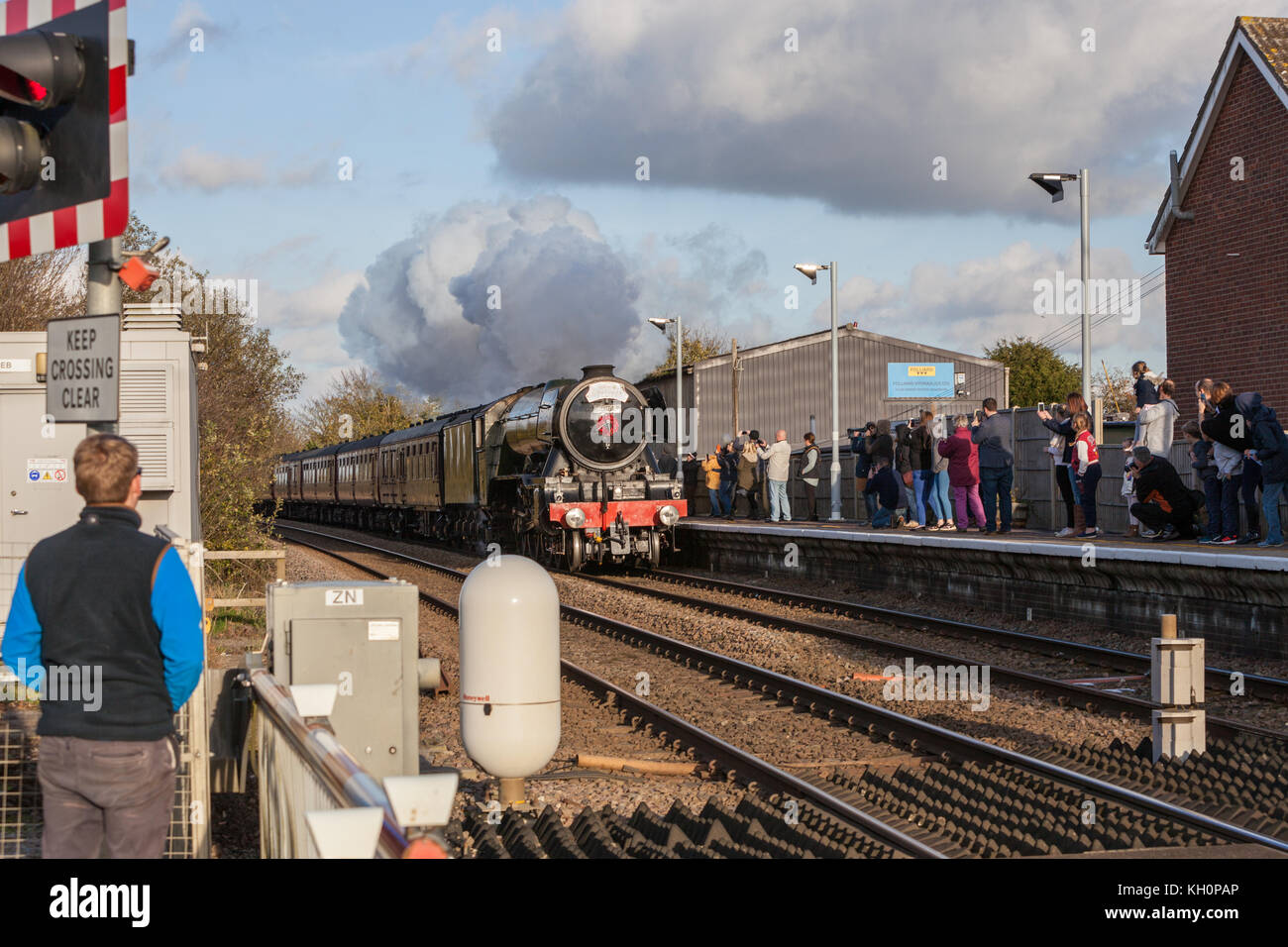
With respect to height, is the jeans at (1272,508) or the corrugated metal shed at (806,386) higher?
the corrugated metal shed at (806,386)

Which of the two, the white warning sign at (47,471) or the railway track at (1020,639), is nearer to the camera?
the railway track at (1020,639)

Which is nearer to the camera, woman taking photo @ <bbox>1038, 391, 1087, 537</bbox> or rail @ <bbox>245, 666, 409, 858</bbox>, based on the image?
rail @ <bbox>245, 666, 409, 858</bbox>

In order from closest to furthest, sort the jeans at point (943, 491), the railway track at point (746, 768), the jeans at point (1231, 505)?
the railway track at point (746, 768) < the jeans at point (1231, 505) < the jeans at point (943, 491)

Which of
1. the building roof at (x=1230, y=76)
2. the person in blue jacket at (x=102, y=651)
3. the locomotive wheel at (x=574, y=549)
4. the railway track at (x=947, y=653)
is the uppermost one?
the building roof at (x=1230, y=76)

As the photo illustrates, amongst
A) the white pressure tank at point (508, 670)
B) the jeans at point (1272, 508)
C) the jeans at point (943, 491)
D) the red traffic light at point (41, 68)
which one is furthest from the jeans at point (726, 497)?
the red traffic light at point (41, 68)

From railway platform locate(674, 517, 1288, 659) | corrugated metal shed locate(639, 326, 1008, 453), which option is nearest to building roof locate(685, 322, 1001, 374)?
corrugated metal shed locate(639, 326, 1008, 453)

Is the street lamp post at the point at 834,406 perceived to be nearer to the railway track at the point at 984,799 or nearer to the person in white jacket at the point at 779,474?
the person in white jacket at the point at 779,474

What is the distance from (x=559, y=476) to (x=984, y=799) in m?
17.2

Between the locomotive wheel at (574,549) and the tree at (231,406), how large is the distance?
17.4 ft

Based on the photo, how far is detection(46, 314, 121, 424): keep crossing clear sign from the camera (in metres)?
5.05

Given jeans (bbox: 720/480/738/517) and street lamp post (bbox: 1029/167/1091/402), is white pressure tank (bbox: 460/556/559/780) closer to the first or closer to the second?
street lamp post (bbox: 1029/167/1091/402)

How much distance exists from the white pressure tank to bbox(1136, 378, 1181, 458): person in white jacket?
10.7m

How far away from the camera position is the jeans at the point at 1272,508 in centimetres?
1378

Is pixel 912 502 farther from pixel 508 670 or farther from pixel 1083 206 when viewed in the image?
pixel 508 670
